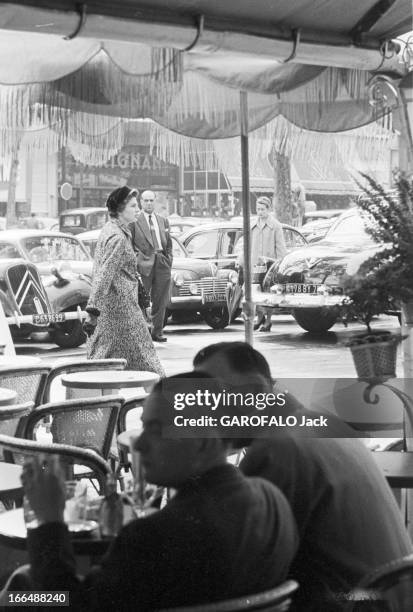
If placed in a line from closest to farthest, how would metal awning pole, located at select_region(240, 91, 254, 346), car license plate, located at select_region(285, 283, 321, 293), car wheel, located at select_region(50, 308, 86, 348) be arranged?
car license plate, located at select_region(285, 283, 321, 293)
metal awning pole, located at select_region(240, 91, 254, 346)
car wheel, located at select_region(50, 308, 86, 348)

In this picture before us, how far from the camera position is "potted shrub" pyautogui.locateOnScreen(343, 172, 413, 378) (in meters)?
2.76

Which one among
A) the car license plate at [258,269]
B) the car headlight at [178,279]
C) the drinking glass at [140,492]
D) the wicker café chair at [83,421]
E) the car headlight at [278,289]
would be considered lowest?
the wicker café chair at [83,421]

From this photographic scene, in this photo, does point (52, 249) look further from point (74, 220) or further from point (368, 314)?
point (368, 314)

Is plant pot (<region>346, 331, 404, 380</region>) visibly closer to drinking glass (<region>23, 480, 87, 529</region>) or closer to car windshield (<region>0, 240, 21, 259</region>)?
drinking glass (<region>23, 480, 87, 529</region>)

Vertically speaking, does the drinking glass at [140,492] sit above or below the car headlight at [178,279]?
below

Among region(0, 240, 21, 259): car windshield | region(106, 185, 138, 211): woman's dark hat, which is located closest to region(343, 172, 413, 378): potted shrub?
region(106, 185, 138, 211): woman's dark hat

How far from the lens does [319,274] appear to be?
3678 mm

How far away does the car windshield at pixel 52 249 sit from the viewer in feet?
31.7

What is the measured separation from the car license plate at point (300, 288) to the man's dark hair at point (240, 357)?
3.68ft

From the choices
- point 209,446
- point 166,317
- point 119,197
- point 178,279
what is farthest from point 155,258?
point 209,446

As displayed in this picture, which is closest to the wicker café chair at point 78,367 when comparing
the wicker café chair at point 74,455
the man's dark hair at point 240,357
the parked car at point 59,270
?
the wicker café chair at point 74,455

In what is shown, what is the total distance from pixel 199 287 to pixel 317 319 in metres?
3.35

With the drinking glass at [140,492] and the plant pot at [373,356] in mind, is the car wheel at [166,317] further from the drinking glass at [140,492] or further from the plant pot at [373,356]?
the drinking glass at [140,492]

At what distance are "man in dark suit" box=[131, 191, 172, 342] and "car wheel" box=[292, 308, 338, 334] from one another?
2.40 m
